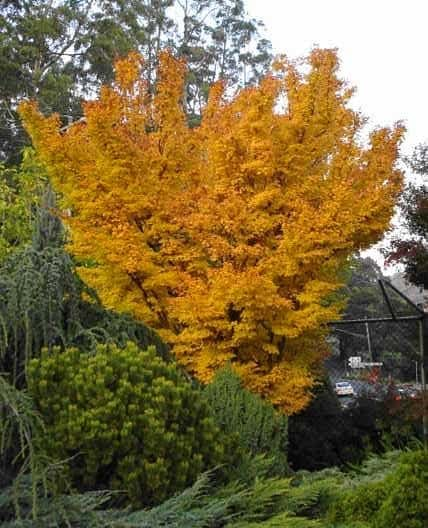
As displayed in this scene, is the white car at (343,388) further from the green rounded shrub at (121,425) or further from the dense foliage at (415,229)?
the green rounded shrub at (121,425)

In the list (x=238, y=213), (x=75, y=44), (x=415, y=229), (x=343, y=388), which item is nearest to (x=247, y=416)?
(x=238, y=213)

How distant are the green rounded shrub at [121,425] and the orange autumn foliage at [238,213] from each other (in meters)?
2.67

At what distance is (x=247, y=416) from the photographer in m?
6.31

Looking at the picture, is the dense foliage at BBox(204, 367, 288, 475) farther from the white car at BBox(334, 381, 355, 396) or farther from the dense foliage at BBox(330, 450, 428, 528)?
the white car at BBox(334, 381, 355, 396)

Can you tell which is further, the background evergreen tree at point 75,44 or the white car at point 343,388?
the background evergreen tree at point 75,44

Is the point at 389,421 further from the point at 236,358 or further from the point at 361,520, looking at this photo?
the point at 361,520

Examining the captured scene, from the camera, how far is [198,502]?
420 cm

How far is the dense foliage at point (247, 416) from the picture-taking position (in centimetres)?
615

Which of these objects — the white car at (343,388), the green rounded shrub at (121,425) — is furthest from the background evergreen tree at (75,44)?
the green rounded shrub at (121,425)

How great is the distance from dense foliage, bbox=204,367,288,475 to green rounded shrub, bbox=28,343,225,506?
1.33 metres

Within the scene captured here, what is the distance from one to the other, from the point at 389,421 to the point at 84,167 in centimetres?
539

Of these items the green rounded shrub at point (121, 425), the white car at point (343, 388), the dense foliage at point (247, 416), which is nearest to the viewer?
the green rounded shrub at point (121, 425)

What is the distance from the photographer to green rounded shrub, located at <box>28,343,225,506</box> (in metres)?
4.35

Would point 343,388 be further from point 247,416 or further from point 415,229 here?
point 247,416
